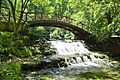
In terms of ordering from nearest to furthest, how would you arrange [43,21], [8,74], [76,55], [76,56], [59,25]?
[8,74] → [76,56] → [76,55] → [43,21] → [59,25]

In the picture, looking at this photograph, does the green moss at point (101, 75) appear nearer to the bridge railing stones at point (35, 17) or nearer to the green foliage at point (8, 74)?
the green foliage at point (8, 74)

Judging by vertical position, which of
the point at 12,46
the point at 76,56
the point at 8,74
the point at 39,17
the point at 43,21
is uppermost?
the point at 39,17

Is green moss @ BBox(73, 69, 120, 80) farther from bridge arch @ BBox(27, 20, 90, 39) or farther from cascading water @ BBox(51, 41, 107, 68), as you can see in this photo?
bridge arch @ BBox(27, 20, 90, 39)

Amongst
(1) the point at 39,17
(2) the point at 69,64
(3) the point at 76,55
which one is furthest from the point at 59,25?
(2) the point at 69,64

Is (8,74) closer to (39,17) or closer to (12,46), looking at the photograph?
(12,46)

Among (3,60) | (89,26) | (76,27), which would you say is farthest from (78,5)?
(3,60)

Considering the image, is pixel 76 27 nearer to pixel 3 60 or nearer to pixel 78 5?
pixel 78 5

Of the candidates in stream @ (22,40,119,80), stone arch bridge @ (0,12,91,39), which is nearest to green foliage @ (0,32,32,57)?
stream @ (22,40,119,80)

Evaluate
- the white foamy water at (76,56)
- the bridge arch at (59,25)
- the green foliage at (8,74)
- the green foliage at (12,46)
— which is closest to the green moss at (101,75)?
the white foamy water at (76,56)

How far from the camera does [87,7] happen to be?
2573 centimetres

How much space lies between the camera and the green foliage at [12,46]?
16.5m

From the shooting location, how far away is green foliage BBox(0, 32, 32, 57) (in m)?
16.5

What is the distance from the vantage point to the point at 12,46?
17906 millimetres

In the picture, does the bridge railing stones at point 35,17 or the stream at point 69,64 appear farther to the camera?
the bridge railing stones at point 35,17
